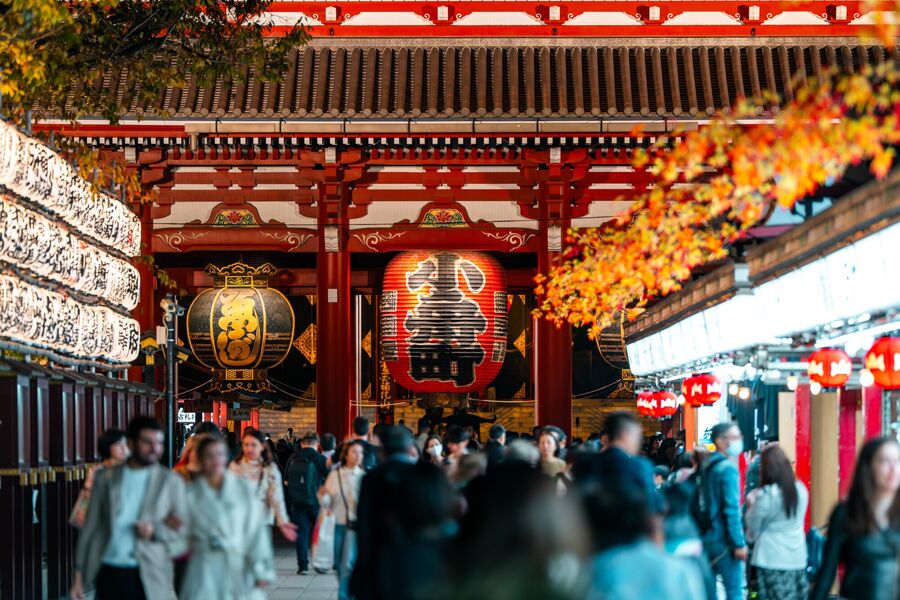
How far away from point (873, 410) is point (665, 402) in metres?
9.57

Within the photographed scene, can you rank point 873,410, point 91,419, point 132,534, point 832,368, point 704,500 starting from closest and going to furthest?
point 132,534, point 704,500, point 832,368, point 873,410, point 91,419

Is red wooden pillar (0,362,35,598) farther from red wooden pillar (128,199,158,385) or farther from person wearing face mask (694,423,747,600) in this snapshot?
red wooden pillar (128,199,158,385)

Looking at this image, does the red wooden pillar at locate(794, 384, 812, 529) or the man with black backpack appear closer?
the red wooden pillar at locate(794, 384, 812, 529)

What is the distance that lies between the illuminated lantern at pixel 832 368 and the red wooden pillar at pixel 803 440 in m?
3.72

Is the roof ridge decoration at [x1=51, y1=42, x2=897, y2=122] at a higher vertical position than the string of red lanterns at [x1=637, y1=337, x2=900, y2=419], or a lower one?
higher

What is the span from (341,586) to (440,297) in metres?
11.9

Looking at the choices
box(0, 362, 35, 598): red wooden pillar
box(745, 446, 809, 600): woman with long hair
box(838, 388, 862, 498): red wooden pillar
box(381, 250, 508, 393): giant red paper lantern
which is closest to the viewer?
box(745, 446, 809, 600): woman with long hair

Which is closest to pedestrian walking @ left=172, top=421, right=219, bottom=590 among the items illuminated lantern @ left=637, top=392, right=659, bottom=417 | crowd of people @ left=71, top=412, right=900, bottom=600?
crowd of people @ left=71, top=412, right=900, bottom=600

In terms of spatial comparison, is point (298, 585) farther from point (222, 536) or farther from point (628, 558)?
point (628, 558)

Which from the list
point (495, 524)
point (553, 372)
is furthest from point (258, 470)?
point (553, 372)

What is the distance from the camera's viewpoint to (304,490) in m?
16.9

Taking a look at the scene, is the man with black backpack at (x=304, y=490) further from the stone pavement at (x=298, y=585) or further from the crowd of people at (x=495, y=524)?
the crowd of people at (x=495, y=524)

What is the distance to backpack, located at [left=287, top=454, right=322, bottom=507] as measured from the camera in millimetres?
16859

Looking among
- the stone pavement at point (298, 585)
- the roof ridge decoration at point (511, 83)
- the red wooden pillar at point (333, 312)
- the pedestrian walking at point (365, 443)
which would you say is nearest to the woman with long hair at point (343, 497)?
the pedestrian walking at point (365, 443)
